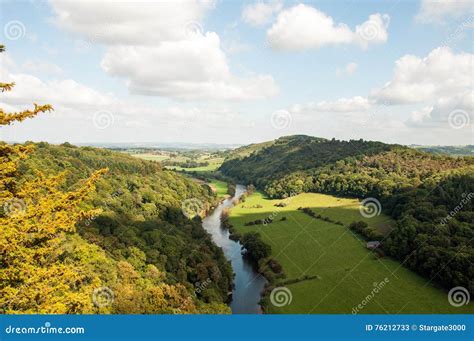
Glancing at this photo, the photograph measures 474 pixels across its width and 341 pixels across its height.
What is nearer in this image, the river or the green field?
the river

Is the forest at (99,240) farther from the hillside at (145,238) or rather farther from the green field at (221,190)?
the green field at (221,190)

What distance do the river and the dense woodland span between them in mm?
26808

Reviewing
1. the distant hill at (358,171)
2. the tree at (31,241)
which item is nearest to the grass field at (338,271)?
the distant hill at (358,171)

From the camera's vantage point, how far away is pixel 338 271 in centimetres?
6225

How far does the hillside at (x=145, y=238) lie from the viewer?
47062 mm

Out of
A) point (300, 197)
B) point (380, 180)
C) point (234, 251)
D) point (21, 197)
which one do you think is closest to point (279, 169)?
point (300, 197)

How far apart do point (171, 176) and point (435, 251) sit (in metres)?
87.9

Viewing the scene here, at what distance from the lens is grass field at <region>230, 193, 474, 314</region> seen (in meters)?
49.2

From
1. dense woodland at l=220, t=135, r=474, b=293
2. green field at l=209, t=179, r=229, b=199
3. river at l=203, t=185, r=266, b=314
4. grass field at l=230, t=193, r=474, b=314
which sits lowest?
river at l=203, t=185, r=266, b=314

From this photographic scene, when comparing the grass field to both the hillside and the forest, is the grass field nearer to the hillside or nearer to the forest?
the hillside

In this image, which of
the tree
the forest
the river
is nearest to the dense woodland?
the river

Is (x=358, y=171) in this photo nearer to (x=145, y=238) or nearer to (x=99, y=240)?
(x=145, y=238)

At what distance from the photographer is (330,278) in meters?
59.2

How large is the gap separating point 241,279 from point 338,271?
54.8 ft
